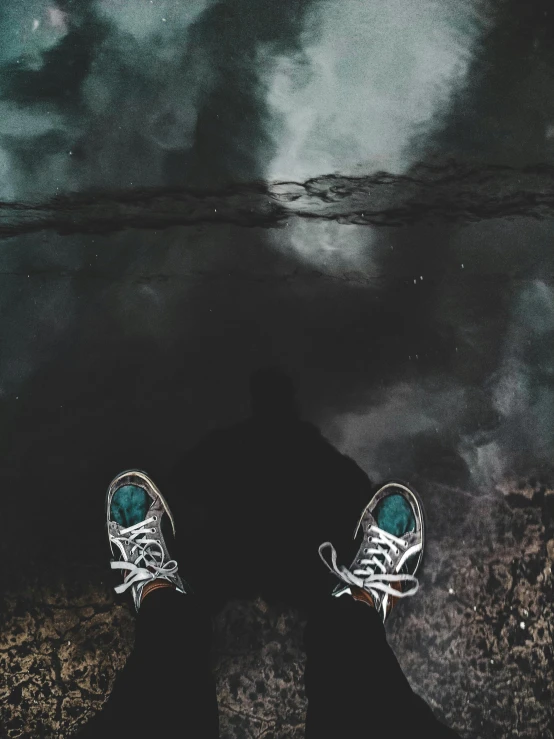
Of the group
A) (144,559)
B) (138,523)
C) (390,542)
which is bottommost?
(390,542)

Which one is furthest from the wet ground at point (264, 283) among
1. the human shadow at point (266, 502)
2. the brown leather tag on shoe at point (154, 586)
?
the brown leather tag on shoe at point (154, 586)

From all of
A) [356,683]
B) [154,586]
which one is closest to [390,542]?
[356,683]

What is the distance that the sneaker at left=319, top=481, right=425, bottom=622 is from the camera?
6.38 feet

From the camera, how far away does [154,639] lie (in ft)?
6.00

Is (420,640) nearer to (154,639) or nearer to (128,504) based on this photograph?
(154,639)

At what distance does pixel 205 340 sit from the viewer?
2.01 metres

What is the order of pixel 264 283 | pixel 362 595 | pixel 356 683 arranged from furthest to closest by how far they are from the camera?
1. pixel 264 283
2. pixel 362 595
3. pixel 356 683

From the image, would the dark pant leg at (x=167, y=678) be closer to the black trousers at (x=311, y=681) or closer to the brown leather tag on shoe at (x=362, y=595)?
the black trousers at (x=311, y=681)

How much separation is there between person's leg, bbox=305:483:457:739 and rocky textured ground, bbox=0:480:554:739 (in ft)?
0.27

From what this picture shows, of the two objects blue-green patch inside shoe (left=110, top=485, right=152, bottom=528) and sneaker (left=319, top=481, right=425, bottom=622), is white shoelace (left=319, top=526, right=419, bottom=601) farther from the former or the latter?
blue-green patch inside shoe (left=110, top=485, right=152, bottom=528)

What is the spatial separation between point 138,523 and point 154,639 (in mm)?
443

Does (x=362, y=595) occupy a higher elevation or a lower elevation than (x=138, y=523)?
lower

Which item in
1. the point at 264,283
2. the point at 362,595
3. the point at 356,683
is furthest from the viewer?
the point at 264,283

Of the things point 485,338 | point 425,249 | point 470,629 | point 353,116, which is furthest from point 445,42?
point 470,629
